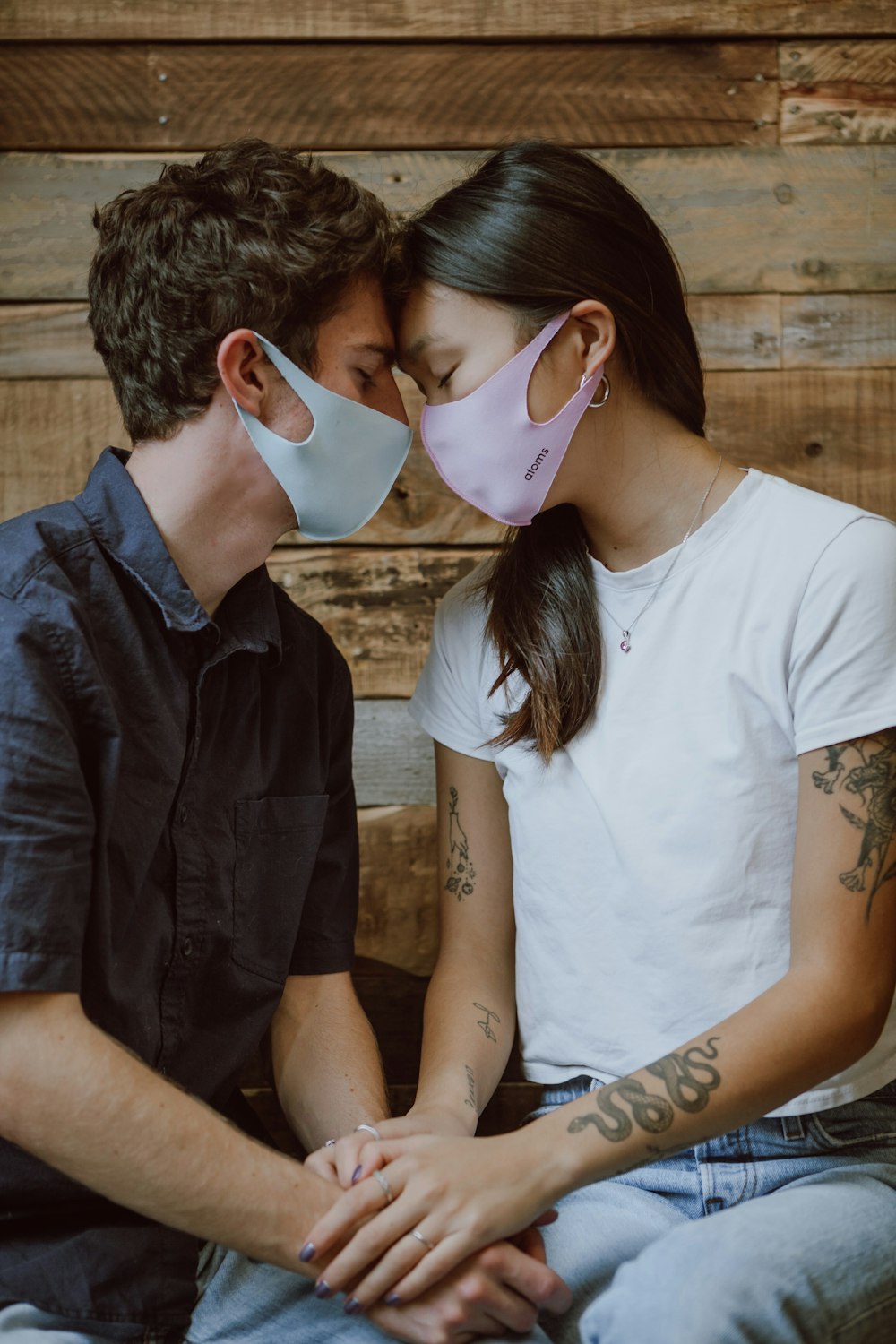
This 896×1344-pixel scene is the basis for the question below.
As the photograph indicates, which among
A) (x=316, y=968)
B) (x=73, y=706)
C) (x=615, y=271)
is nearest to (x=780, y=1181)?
(x=316, y=968)

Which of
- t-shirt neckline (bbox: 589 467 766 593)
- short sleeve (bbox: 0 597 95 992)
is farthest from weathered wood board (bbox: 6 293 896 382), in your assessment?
short sleeve (bbox: 0 597 95 992)

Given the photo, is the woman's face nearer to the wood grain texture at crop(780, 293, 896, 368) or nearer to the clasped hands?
the wood grain texture at crop(780, 293, 896, 368)

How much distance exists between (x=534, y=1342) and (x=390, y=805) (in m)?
0.82

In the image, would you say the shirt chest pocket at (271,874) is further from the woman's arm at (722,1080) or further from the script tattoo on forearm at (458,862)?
the woman's arm at (722,1080)

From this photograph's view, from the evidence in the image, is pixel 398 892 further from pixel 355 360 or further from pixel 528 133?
pixel 528 133

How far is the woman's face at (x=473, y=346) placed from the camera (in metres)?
1.35

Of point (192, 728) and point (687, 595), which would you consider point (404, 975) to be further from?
point (687, 595)

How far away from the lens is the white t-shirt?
1269 millimetres

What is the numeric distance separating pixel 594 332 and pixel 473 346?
0.14 metres

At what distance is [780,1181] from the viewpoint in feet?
4.19

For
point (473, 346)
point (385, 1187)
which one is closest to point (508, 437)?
point (473, 346)

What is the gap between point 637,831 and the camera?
1.36 m

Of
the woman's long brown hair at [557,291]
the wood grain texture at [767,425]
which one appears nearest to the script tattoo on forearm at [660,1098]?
the woman's long brown hair at [557,291]

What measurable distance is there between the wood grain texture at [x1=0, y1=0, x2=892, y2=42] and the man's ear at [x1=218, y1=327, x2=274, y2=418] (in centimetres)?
69
